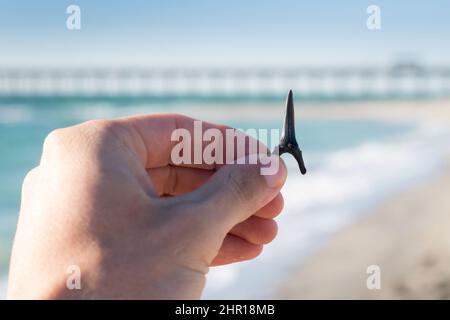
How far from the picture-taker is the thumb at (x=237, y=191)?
123cm

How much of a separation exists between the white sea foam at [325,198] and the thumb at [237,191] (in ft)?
7.32

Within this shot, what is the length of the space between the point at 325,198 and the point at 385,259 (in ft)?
7.30

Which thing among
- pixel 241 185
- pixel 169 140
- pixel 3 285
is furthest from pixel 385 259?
pixel 241 185

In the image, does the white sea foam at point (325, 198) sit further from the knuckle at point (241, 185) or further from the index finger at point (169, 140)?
the knuckle at point (241, 185)

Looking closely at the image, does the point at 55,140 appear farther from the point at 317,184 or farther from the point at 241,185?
the point at 317,184

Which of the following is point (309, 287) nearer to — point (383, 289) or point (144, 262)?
point (383, 289)

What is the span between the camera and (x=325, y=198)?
616cm

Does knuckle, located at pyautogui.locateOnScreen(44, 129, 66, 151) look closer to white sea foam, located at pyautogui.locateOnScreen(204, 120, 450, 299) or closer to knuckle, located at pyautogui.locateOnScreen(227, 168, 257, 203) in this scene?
knuckle, located at pyautogui.locateOnScreen(227, 168, 257, 203)

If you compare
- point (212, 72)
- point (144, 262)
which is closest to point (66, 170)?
point (144, 262)

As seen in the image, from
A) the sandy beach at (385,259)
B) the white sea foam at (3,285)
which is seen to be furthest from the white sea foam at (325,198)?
the white sea foam at (3,285)

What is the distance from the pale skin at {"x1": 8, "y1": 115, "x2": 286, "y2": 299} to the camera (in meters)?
1.09

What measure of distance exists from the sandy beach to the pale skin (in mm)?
2295

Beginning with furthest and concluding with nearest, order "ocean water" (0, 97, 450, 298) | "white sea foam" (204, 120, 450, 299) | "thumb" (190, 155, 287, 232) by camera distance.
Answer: "ocean water" (0, 97, 450, 298)
"white sea foam" (204, 120, 450, 299)
"thumb" (190, 155, 287, 232)

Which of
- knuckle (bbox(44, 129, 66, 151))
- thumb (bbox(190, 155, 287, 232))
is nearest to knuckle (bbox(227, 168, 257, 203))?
thumb (bbox(190, 155, 287, 232))
